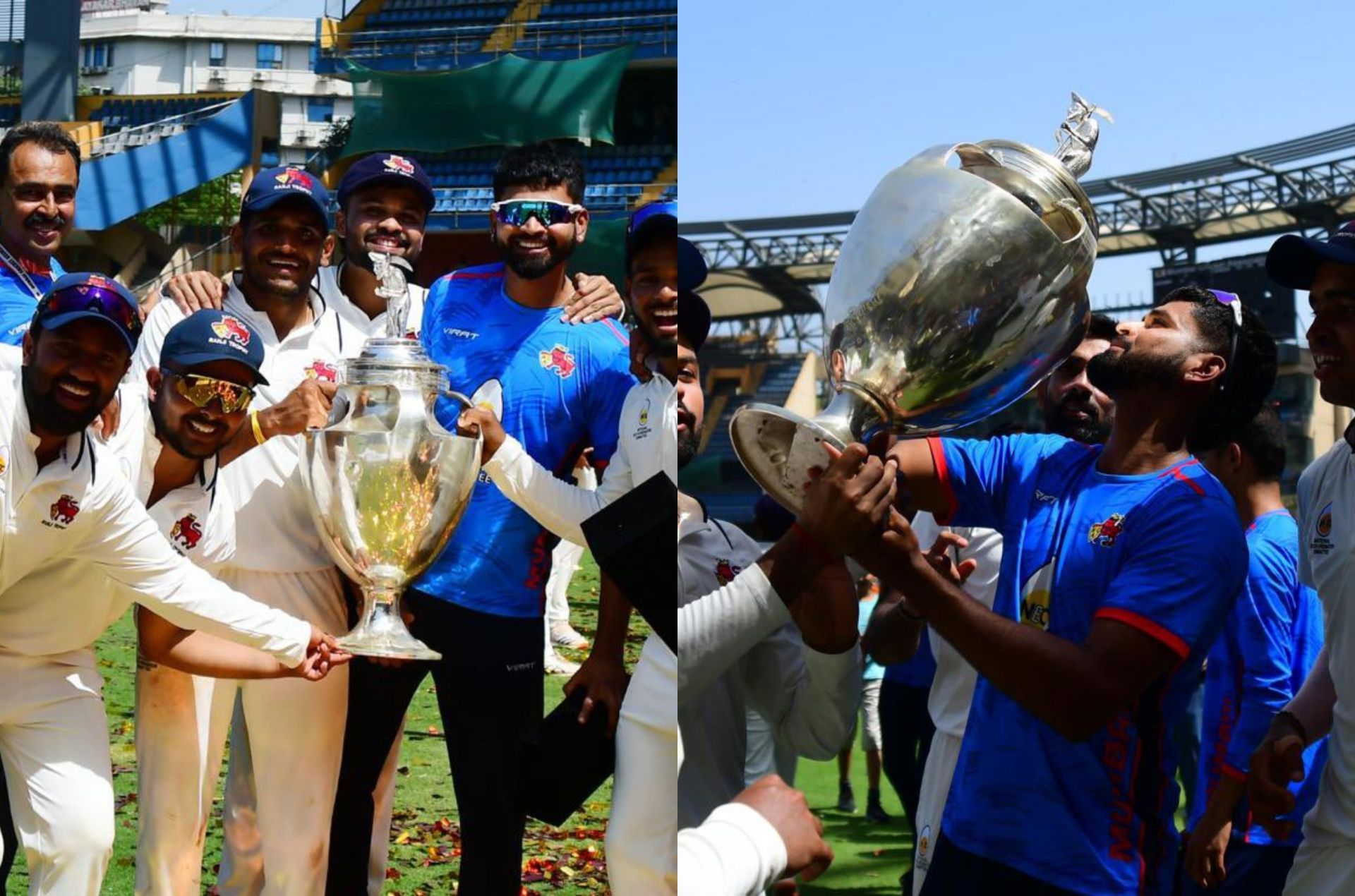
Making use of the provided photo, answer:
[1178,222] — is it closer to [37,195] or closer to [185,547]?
[185,547]

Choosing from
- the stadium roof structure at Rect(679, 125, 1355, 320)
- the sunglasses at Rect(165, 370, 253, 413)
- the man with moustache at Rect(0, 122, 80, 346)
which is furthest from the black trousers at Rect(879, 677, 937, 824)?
the man with moustache at Rect(0, 122, 80, 346)

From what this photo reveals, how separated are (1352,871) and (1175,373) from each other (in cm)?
64

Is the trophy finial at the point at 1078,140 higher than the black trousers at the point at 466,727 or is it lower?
higher

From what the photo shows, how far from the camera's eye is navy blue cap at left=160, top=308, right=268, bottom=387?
91.2 inches

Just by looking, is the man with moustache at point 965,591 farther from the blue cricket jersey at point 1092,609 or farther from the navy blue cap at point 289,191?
the navy blue cap at point 289,191

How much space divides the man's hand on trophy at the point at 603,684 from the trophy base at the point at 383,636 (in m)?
0.22

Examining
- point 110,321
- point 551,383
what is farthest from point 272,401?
point 551,383

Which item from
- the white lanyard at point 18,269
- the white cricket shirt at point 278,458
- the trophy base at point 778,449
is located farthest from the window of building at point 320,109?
the trophy base at point 778,449

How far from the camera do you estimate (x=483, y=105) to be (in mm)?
2389

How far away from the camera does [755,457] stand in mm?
1402

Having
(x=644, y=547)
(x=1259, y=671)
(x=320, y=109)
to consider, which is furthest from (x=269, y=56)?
(x=1259, y=671)

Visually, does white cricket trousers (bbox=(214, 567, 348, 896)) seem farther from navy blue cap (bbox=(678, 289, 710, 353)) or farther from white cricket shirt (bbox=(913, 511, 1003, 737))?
white cricket shirt (bbox=(913, 511, 1003, 737))

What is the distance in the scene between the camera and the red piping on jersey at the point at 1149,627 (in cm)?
159

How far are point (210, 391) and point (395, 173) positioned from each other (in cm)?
44
